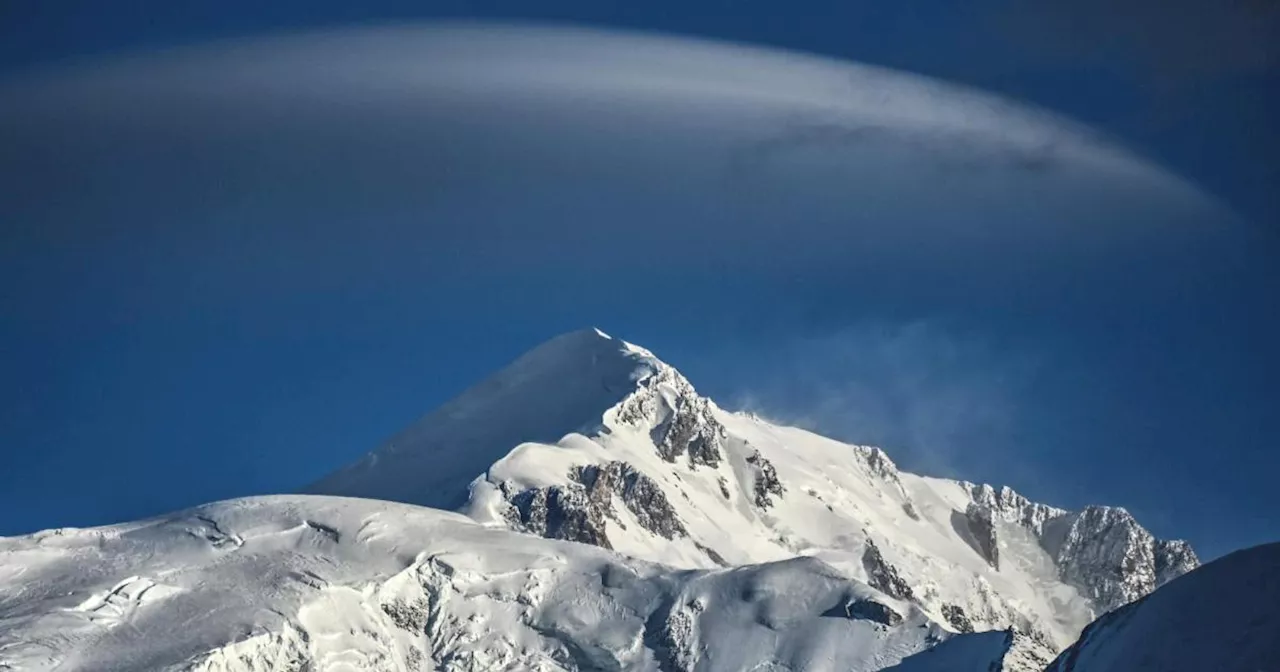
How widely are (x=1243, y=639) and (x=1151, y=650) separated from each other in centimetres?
594

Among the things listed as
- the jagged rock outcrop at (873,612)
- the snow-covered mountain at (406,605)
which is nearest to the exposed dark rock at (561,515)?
the snow-covered mountain at (406,605)

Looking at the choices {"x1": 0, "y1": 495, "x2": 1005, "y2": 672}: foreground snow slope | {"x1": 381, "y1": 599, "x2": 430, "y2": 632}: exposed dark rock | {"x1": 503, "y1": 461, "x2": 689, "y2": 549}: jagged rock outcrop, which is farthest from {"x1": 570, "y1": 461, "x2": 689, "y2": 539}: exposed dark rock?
{"x1": 381, "y1": 599, "x2": 430, "y2": 632}: exposed dark rock

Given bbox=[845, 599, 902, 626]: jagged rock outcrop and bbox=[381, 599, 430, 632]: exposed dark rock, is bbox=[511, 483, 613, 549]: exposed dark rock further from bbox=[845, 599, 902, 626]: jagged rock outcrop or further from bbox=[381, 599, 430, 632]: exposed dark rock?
bbox=[845, 599, 902, 626]: jagged rock outcrop

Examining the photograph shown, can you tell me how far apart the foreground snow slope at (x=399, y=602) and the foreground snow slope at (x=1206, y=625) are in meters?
43.0

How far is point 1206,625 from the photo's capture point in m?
81.9

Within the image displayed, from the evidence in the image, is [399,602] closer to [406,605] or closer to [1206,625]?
[406,605]

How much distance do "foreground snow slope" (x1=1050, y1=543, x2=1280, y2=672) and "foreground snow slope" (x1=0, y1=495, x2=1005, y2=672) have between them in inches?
1692

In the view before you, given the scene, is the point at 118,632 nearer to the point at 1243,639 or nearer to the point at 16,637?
the point at 16,637

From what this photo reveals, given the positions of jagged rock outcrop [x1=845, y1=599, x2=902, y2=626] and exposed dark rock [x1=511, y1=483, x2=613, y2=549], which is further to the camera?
exposed dark rock [x1=511, y1=483, x2=613, y2=549]

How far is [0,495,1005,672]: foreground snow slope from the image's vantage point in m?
132

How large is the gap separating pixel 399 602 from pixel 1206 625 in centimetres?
7901

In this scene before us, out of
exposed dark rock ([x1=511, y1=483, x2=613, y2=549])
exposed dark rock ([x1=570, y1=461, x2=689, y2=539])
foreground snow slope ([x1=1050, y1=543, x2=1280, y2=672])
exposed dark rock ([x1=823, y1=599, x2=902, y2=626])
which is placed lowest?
foreground snow slope ([x1=1050, y1=543, x2=1280, y2=672])

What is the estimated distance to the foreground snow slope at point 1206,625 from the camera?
7794 cm

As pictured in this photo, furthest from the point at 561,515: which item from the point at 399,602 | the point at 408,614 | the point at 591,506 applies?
the point at 399,602
